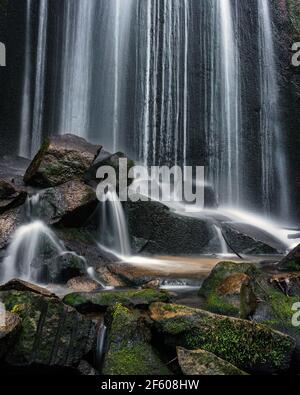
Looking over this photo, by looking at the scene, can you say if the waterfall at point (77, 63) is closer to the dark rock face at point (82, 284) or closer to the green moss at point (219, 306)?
the dark rock face at point (82, 284)

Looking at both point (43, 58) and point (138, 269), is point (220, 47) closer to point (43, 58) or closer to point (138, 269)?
point (43, 58)

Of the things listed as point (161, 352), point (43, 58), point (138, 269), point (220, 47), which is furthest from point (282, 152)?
point (161, 352)

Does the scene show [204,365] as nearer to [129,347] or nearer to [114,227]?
[129,347]

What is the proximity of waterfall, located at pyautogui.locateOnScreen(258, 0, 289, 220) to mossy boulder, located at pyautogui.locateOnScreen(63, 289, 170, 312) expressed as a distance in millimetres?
11821

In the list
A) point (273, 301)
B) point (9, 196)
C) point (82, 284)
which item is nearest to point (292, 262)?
point (273, 301)

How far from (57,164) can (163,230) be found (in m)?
2.93

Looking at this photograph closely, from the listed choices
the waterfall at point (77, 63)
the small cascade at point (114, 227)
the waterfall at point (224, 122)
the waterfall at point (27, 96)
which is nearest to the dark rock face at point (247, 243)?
the small cascade at point (114, 227)

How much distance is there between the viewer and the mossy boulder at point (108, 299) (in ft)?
15.2

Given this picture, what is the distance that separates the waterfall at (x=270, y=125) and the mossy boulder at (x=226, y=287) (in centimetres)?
1077

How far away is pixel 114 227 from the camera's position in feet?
30.3

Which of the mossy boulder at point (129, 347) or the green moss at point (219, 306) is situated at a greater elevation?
the green moss at point (219, 306)

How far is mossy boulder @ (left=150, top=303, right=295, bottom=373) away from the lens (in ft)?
12.6

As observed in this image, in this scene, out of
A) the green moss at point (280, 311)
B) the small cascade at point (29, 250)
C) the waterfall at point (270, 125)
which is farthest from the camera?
the waterfall at point (270, 125)

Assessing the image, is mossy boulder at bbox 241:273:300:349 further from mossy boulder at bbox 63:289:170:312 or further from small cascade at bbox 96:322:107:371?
small cascade at bbox 96:322:107:371
